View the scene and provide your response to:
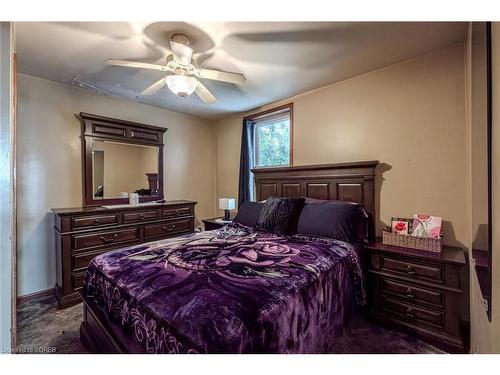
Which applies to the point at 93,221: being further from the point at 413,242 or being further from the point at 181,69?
the point at 413,242

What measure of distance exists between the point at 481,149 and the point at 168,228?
3.22m

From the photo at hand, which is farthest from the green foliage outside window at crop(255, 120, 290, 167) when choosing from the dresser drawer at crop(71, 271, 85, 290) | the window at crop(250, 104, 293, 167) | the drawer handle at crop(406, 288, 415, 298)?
the dresser drawer at crop(71, 271, 85, 290)

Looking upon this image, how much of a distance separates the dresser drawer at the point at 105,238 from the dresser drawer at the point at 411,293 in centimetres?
279

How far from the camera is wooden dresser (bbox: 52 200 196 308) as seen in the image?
90.8 inches

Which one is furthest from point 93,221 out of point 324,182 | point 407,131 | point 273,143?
point 407,131

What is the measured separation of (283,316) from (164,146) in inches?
127

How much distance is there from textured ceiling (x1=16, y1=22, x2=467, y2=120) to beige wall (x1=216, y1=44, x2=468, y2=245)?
0.57 ft

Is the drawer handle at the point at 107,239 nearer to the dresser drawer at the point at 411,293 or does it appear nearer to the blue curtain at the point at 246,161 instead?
the blue curtain at the point at 246,161

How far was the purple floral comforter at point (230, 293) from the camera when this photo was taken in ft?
3.07

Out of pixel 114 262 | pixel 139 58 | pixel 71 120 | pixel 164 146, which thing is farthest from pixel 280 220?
pixel 71 120

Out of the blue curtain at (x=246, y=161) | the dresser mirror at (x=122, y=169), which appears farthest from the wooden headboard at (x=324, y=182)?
the dresser mirror at (x=122, y=169)

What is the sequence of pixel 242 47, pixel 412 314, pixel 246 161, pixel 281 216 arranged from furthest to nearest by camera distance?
pixel 246 161
pixel 281 216
pixel 242 47
pixel 412 314

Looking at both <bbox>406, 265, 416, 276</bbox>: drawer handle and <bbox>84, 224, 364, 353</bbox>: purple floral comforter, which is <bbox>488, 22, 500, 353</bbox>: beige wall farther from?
<bbox>406, 265, 416, 276</bbox>: drawer handle

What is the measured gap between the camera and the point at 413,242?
1917 millimetres
